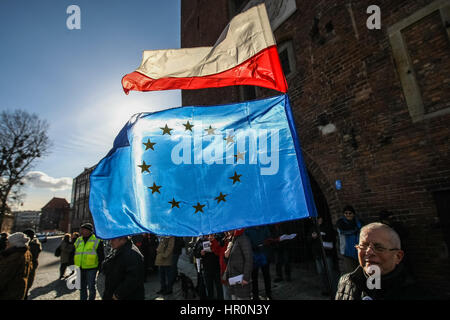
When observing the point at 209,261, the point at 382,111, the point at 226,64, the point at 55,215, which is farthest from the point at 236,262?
the point at 55,215

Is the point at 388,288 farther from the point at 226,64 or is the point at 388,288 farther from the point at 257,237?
the point at 257,237

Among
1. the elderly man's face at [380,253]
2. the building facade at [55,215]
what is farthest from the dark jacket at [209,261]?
the building facade at [55,215]

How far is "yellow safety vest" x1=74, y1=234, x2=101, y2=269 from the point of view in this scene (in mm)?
4699

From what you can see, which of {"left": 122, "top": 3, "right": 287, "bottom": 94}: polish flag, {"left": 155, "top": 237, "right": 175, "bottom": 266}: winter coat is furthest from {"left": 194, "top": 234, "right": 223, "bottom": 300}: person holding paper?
{"left": 122, "top": 3, "right": 287, "bottom": 94}: polish flag

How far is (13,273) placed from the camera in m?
3.07

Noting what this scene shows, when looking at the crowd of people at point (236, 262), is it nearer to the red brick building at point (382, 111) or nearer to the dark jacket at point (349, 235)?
the dark jacket at point (349, 235)

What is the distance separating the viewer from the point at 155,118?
10.1 ft

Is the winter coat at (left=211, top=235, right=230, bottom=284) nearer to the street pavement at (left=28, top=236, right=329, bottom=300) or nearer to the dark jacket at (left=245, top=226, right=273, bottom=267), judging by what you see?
the dark jacket at (left=245, top=226, right=273, bottom=267)

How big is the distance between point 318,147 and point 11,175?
2486cm

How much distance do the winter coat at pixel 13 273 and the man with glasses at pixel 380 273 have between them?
3801mm

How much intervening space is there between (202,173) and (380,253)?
1843 millimetres

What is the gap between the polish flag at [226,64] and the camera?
10.1 feet

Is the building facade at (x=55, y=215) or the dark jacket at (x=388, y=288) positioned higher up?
the building facade at (x=55, y=215)
